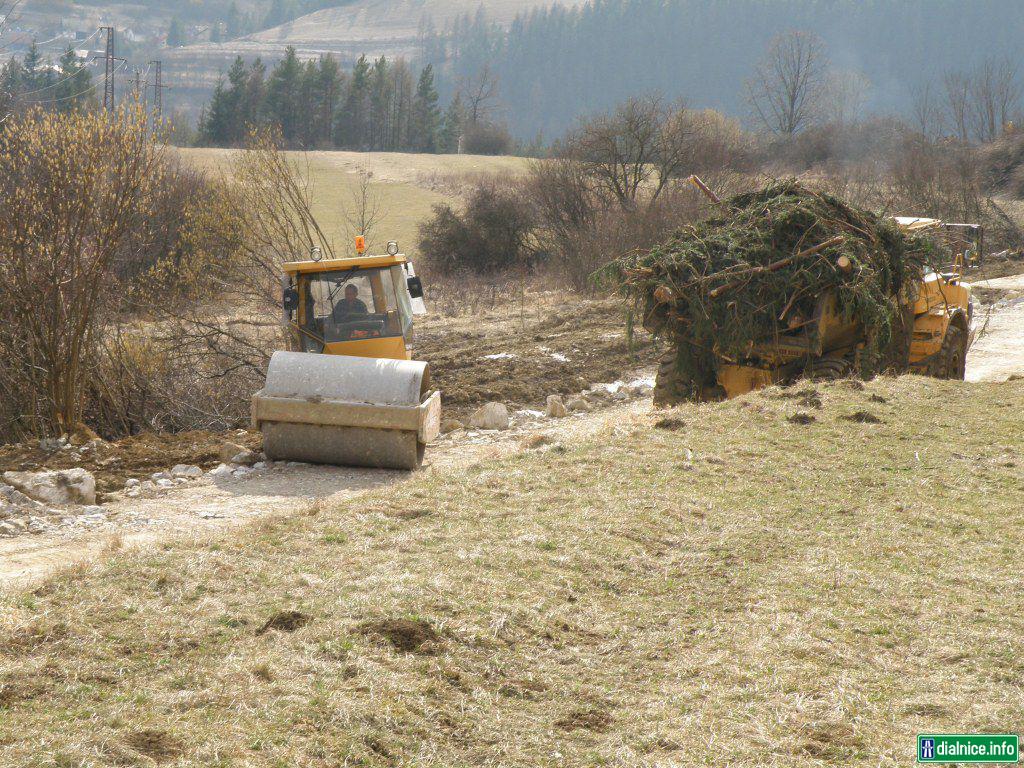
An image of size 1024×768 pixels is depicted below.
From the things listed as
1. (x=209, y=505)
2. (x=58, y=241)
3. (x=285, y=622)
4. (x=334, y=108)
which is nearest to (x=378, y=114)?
(x=334, y=108)

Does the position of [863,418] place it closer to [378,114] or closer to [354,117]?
[354,117]

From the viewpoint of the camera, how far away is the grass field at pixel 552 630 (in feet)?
14.3

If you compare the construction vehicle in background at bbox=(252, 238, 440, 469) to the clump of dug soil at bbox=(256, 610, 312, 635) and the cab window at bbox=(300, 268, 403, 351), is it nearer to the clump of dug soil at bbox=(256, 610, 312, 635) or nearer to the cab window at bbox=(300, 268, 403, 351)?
the cab window at bbox=(300, 268, 403, 351)

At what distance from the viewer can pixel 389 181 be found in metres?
68.3

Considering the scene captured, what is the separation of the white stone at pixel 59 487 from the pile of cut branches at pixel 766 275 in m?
6.13

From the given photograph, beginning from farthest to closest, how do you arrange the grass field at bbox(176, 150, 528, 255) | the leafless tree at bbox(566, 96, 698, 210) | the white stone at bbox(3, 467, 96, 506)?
1. the grass field at bbox(176, 150, 528, 255)
2. the leafless tree at bbox(566, 96, 698, 210)
3. the white stone at bbox(3, 467, 96, 506)

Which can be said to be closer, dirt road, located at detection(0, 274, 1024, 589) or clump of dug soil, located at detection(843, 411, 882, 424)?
dirt road, located at detection(0, 274, 1024, 589)

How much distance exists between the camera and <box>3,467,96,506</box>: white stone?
9.42 metres

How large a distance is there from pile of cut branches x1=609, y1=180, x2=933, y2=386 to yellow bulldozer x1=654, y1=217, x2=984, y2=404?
14cm

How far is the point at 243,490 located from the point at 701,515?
14.8ft

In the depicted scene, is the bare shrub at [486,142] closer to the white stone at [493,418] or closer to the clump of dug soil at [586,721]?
the white stone at [493,418]

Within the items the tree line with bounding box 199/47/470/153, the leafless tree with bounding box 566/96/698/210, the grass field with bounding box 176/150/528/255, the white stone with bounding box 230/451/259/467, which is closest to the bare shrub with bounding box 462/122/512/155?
the tree line with bounding box 199/47/470/153

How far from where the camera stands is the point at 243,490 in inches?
393

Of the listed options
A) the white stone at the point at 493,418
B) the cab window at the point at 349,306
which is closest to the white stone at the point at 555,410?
the white stone at the point at 493,418
